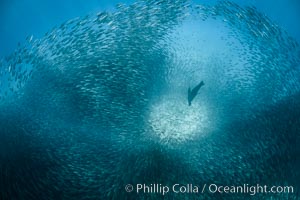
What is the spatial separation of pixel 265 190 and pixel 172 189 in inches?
107

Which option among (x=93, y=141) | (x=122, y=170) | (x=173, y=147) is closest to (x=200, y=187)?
(x=173, y=147)

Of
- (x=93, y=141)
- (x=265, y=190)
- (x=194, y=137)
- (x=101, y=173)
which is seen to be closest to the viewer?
(x=265, y=190)

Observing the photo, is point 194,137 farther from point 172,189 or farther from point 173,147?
point 172,189

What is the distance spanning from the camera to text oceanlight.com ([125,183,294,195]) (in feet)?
23.9

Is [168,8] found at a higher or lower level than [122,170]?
higher

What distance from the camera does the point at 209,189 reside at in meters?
7.30

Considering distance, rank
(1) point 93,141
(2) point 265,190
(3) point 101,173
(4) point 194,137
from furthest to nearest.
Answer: (4) point 194,137
(1) point 93,141
(3) point 101,173
(2) point 265,190

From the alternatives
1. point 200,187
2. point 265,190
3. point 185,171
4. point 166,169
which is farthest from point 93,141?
point 265,190

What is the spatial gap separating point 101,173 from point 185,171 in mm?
2638

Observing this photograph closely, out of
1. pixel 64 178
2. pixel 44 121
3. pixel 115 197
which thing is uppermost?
pixel 44 121

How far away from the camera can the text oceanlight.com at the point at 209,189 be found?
7.28m

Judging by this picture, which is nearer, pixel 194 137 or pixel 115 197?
pixel 115 197

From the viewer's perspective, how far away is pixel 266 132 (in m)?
7.99

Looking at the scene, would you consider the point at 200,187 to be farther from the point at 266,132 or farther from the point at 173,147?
the point at 266,132
